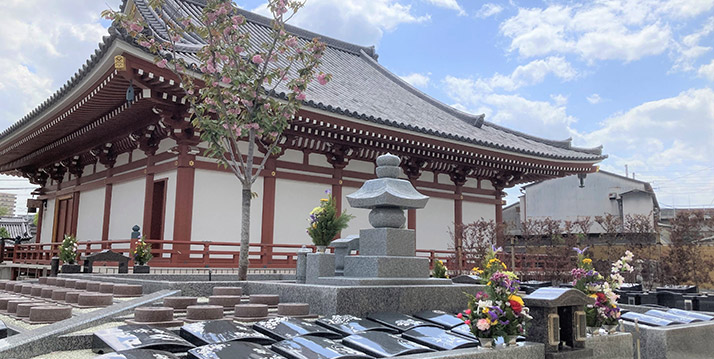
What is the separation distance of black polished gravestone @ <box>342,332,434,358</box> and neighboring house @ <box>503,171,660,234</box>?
30.1 metres

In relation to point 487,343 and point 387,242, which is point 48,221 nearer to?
point 387,242

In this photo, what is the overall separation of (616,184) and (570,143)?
15350mm

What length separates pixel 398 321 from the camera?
20.0 feet

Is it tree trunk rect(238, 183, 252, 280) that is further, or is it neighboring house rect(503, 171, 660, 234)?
neighboring house rect(503, 171, 660, 234)

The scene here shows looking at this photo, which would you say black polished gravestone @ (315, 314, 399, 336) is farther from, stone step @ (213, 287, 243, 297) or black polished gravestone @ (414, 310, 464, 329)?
stone step @ (213, 287, 243, 297)

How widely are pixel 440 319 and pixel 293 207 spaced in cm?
876

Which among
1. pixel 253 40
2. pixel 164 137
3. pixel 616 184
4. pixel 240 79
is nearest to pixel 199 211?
pixel 164 137

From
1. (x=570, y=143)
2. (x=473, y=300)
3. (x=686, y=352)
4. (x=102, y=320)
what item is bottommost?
(x=686, y=352)

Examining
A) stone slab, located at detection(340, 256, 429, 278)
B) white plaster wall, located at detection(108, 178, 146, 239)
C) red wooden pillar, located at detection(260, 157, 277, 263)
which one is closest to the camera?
stone slab, located at detection(340, 256, 429, 278)

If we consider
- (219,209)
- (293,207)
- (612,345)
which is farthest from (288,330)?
(293,207)

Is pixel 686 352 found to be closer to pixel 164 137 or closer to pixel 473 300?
pixel 473 300

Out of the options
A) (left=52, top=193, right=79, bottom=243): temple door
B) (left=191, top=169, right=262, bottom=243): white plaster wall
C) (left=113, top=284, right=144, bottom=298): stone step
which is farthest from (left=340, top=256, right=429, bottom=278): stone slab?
(left=52, top=193, right=79, bottom=243): temple door

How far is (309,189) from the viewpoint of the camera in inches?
587

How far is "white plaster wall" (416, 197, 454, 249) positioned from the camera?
17250 mm
